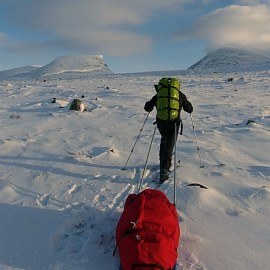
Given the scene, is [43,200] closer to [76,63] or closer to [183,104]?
[183,104]

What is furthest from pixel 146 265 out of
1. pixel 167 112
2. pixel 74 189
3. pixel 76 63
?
pixel 76 63

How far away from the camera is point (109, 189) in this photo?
7008 millimetres

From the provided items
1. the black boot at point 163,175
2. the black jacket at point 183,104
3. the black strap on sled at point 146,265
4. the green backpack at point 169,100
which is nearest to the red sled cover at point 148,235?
the black strap on sled at point 146,265

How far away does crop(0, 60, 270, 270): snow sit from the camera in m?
A: 4.96

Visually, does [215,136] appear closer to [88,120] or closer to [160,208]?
[88,120]

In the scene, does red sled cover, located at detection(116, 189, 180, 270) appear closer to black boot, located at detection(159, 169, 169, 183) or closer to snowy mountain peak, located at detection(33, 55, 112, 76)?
black boot, located at detection(159, 169, 169, 183)

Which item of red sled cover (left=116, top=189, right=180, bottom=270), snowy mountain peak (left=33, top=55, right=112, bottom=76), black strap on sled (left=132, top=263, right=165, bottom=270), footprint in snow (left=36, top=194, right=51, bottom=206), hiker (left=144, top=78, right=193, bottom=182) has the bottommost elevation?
snowy mountain peak (left=33, top=55, right=112, bottom=76)

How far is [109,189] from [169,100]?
2.07 meters

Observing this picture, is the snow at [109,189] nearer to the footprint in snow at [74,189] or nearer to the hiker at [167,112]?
the footprint in snow at [74,189]

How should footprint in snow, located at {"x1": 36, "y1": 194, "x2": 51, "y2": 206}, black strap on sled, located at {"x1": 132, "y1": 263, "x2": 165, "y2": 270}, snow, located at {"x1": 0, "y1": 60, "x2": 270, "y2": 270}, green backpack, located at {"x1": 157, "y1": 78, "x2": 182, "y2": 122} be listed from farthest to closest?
1. green backpack, located at {"x1": 157, "y1": 78, "x2": 182, "y2": 122}
2. footprint in snow, located at {"x1": 36, "y1": 194, "x2": 51, "y2": 206}
3. snow, located at {"x1": 0, "y1": 60, "x2": 270, "y2": 270}
4. black strap on sled, located at {"x1": 132, "y1": 263, "x2": 165, "y2": 270}

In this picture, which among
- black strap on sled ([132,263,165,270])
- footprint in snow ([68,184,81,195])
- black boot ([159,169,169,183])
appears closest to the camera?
black strap on sled ([132,263,165,270])

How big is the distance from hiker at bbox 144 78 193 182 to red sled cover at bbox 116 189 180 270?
210 cm

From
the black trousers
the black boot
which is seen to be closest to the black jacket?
the black trousers

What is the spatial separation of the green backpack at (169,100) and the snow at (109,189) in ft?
4.37
